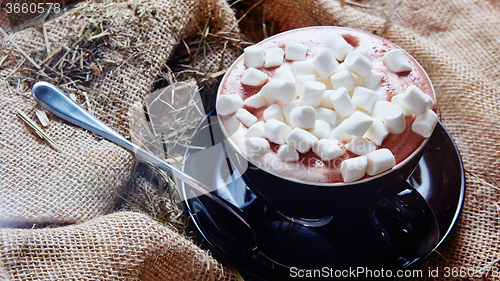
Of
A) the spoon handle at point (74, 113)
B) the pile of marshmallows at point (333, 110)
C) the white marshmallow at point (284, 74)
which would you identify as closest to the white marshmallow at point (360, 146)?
the pile of marshmallows at point (333, 110)

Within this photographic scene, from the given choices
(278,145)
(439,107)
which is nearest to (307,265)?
(278,145)

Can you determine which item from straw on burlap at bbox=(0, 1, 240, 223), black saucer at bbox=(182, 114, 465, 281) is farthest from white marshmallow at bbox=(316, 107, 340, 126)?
straw on burlap at bbox=(0, 1, 240, 223)

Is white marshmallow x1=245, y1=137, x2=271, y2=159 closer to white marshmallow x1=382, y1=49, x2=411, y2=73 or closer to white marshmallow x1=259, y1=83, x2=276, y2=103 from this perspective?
white marshmallow x1=259, y1=83, x2=276, y2=103

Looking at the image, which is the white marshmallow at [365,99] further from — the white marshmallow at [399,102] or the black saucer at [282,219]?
the black saucer at [282,219]

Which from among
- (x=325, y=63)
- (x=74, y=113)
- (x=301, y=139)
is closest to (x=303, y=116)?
(x=301, y=139)

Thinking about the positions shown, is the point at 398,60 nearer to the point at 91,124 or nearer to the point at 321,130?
the point at 321,130

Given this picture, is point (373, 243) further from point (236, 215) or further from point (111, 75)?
point (111, 75)
